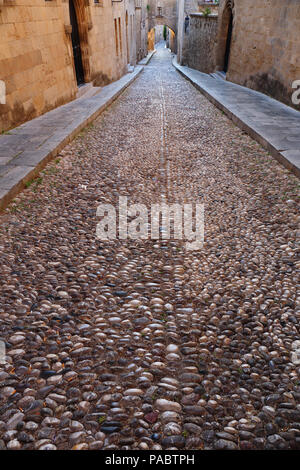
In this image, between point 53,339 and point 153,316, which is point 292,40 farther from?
point 53,339

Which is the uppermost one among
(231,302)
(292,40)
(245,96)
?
(292,40)

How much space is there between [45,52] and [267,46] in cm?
713

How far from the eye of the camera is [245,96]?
1044 centimetres

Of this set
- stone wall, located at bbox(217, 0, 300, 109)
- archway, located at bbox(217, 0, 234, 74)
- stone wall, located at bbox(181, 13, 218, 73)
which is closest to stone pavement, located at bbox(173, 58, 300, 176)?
stone wall, located at bbox(217, 0, 300, 109)

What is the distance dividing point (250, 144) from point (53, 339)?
5806 mm

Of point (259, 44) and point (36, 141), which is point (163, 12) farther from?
point (36, 141)

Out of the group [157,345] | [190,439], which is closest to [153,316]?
[157,345]

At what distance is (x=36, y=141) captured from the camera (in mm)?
6004

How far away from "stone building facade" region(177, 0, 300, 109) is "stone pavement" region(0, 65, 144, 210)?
214 inches

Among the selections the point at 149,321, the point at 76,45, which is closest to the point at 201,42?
the point at 76,45

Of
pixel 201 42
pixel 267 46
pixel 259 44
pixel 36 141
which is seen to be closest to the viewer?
pixel 36 141

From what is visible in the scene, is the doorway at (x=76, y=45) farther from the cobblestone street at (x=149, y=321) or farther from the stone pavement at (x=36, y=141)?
the cobblestone street at (x=149, y=321)

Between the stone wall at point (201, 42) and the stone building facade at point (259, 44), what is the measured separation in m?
0.01

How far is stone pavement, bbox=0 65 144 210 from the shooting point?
14.9 ft
